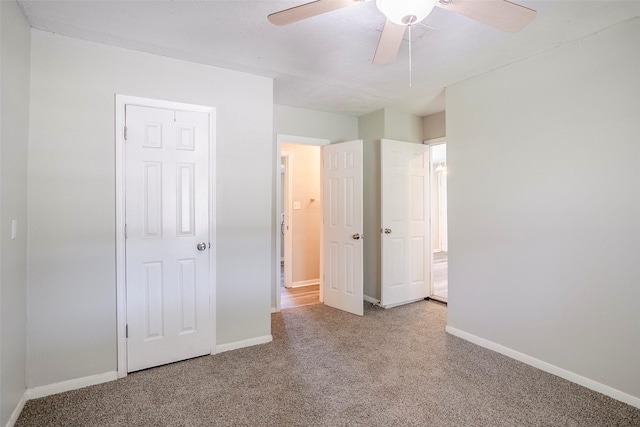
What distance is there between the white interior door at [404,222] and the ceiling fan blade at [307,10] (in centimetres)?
245

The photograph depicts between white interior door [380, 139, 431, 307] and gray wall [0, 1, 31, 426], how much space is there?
10.3 ft

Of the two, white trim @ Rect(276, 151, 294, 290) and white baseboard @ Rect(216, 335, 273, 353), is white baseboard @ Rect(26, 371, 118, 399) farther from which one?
white trim @ Rect(276, 151, 294, 290)

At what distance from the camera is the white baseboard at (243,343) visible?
2.73m

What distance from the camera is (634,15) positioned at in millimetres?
1976

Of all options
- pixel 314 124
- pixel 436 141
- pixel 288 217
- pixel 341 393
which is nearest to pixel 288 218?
pixel 288 217

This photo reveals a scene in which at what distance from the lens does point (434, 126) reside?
4133mm

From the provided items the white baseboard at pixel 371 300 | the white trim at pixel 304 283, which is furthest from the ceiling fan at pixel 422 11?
the white trim at pixel 304 283

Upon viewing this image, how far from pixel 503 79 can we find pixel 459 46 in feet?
2.02

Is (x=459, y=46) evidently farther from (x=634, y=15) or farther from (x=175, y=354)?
(x=175, y=354)

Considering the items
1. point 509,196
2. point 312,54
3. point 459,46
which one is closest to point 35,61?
point 312,54

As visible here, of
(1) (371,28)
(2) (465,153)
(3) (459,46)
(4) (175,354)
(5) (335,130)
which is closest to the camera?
(1) (371,28)

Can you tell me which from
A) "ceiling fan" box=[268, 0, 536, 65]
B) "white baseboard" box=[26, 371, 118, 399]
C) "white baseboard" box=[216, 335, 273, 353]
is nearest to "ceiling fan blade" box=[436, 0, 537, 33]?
"ceiling fan" box=[268, 0, 536, 65]

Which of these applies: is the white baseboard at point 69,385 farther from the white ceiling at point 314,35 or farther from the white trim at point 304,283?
the white trim at point 304,283

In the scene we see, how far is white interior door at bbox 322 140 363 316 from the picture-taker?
3.65 m
